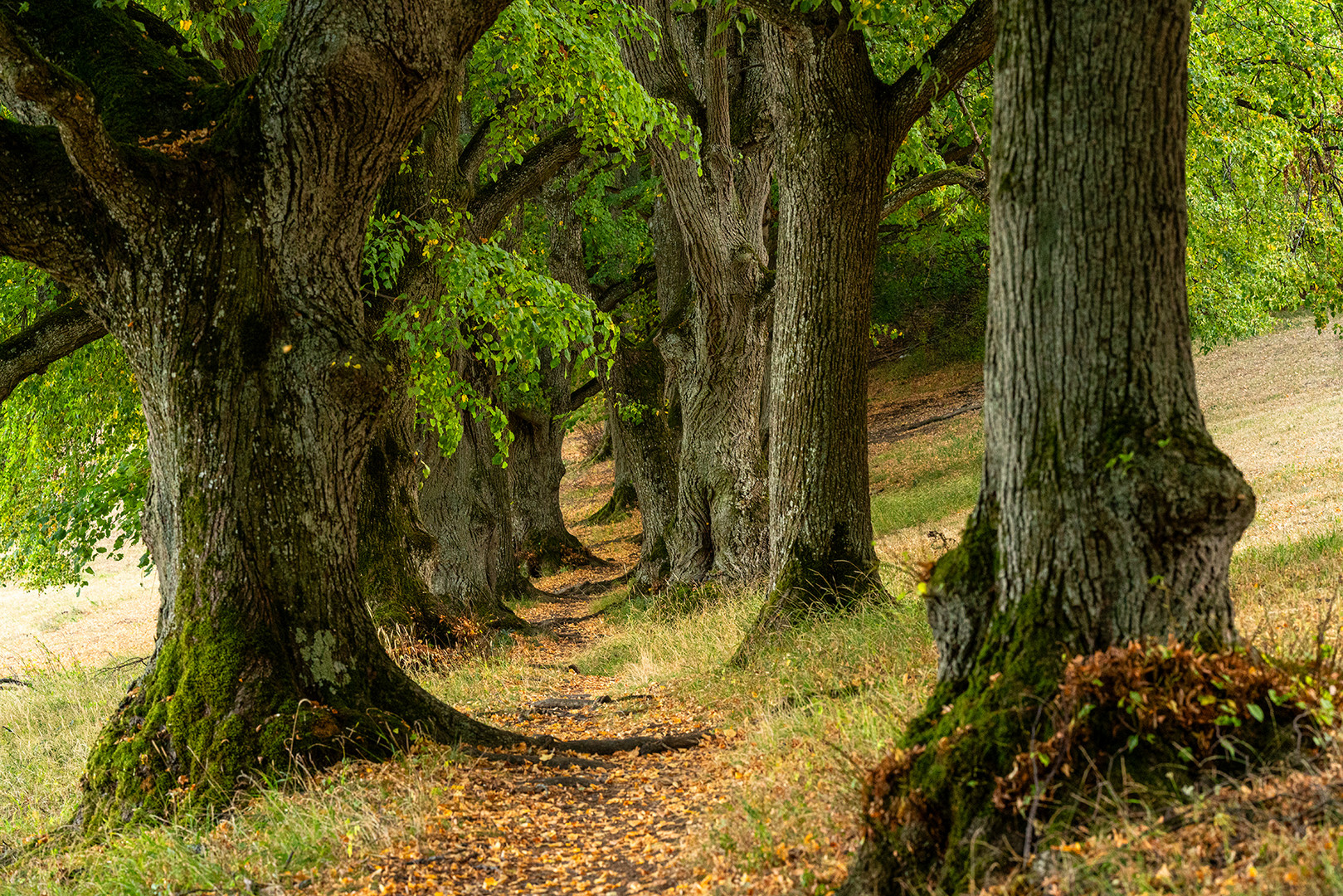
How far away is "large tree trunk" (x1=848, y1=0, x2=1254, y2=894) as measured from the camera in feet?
10.8

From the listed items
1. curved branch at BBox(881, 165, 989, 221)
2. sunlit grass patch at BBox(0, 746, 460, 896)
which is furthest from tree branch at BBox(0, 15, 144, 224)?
curved branch at BBox(881, 165, 989, 221)

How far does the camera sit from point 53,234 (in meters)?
5.57

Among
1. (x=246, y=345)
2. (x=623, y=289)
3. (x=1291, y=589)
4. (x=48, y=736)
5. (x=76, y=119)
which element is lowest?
(x=1291, y=589)

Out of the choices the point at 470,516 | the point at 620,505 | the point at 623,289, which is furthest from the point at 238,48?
the point at 620,505

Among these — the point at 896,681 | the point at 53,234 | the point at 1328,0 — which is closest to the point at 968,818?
the point at 896,681

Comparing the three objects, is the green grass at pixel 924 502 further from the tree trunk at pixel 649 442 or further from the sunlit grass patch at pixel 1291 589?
the sunlit grass patch at pixel 1291 589

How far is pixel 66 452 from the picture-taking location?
12.1 metres

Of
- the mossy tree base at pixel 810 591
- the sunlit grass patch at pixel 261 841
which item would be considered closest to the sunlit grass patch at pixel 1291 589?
the mossy tree base at pixel 810 591

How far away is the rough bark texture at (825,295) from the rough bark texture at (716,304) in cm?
347

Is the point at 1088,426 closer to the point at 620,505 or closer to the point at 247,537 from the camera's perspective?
the point at 247,537

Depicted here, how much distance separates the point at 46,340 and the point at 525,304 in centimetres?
398

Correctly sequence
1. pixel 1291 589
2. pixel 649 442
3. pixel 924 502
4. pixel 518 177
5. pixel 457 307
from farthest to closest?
pixel 924 502 → pixel 649 442 → pixel 518 177 → pixel 457 307 → pixel 1291 589

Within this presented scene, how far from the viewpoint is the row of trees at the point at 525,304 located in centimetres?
337

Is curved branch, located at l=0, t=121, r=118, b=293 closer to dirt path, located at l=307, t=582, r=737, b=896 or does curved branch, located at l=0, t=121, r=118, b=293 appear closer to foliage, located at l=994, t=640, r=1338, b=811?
dirt path, located at l=307, t=582, r=737, b=896
